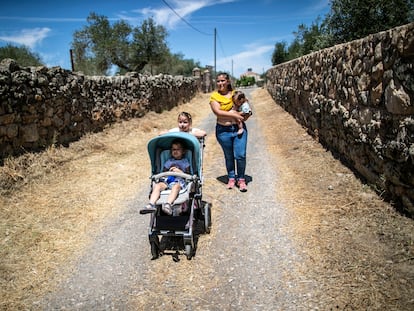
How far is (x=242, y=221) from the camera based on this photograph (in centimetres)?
431

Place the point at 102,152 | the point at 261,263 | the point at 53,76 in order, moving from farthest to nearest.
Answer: the point at 102,152 → the point at 53,76 → the point at 261,263

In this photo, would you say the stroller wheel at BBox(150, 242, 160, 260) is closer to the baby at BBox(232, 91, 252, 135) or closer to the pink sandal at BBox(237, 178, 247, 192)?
the pink sandal at BBox(237, 178, 247, 192)

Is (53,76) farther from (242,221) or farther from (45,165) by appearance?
(242,221)

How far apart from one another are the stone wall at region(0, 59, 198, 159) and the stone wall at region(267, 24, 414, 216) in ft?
21.8

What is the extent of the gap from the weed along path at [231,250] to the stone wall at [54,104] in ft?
3.86

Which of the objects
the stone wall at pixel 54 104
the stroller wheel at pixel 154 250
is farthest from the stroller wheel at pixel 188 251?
the stone wall at pixel 54 104

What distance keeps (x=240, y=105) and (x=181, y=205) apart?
2244 mm

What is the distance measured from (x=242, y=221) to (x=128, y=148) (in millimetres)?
5493

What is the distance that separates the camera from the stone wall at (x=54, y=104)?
616cm

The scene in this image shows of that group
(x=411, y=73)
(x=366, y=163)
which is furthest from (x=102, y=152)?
(x=411, y=73)

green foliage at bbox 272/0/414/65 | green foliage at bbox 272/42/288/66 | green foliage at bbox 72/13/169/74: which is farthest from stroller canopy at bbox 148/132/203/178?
green foliage at bbox 272/42/288/66

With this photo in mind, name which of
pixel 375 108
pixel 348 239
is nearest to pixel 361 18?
pixel 375 108

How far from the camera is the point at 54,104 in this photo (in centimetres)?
754

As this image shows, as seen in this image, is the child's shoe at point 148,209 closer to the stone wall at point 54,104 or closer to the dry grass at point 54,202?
the dry grass at point 54,202
